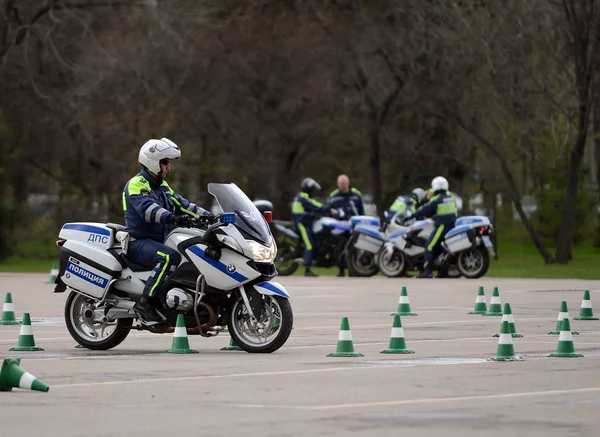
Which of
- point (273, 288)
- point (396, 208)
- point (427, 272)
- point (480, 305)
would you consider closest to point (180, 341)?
point (273, 288)

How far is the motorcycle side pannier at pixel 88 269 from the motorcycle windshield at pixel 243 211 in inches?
46.3

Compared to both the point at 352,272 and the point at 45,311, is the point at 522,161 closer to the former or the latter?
the point at 352,272

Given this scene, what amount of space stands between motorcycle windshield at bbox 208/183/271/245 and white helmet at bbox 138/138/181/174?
1.69 feet

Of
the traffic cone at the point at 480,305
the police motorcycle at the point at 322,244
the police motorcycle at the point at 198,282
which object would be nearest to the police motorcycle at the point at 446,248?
the police motorcycle at the point at 322,244

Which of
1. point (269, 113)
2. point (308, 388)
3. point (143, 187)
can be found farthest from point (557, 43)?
point (308, 388)

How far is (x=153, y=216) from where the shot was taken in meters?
15.9

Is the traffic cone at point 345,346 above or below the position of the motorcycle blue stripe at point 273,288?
below

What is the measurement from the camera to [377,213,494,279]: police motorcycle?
33.4 m

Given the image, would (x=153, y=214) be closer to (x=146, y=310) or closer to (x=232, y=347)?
(x=146, y=310)

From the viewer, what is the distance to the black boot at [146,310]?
52.4 feet

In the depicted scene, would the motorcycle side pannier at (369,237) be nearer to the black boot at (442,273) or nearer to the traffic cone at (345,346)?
the black boot at (442,273)

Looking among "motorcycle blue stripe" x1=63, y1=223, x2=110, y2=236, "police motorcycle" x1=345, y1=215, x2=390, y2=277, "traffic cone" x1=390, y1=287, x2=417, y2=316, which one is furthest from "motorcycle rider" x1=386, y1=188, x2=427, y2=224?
"motorcycle blue stripe" x1=63, y1=223, x2=110, y2=236

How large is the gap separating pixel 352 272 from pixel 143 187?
2008 cm

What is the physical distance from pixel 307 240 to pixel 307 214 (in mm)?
568
